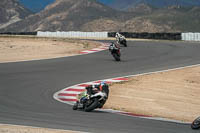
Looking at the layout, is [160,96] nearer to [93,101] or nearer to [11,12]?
[93,101]

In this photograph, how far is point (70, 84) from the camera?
17.8 m

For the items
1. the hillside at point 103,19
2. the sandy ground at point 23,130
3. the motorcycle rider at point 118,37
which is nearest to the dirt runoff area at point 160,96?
the sandy ground at point 23,130

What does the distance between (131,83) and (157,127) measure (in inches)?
311

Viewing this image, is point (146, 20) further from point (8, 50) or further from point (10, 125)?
point (10, 125)

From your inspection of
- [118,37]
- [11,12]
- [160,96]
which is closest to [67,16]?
[11,12]

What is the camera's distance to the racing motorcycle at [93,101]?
1230cm

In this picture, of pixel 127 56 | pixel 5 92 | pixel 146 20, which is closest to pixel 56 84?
pixel 5 92

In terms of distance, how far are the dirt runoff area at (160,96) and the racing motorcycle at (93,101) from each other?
1.16m

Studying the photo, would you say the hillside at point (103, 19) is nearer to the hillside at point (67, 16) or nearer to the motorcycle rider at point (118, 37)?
the hillside at point (67, 16)

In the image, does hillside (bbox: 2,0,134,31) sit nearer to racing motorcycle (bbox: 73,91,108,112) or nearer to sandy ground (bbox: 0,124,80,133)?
racing motorcycle (bbox: 73,91,108,112)

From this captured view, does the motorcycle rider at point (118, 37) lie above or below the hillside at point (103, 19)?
above

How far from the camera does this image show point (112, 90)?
16688mm

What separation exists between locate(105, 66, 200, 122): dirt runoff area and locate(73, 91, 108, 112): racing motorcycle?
3.82 ft

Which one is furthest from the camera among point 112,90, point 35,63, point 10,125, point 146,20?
point 146,20
